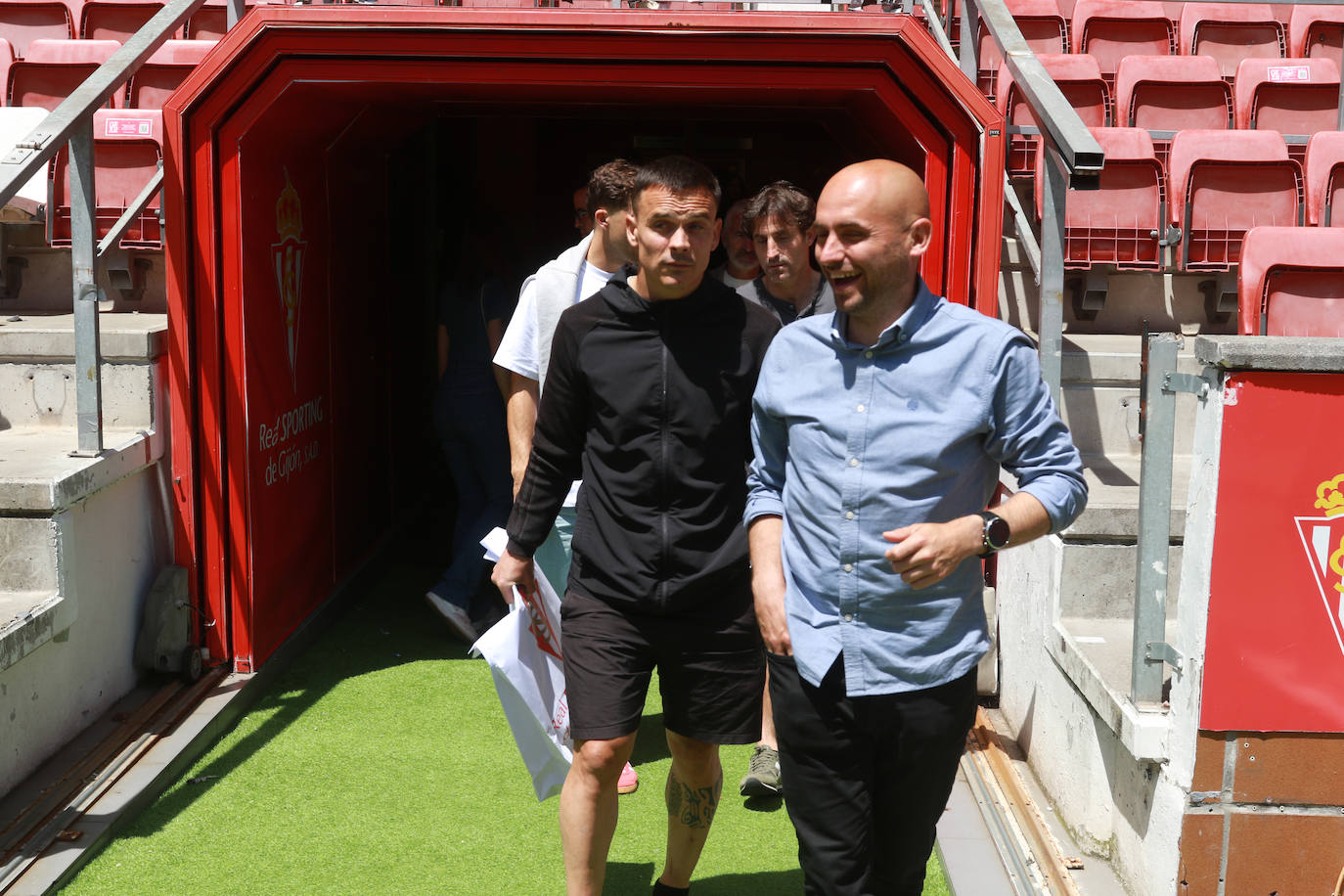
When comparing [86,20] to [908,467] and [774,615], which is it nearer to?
[774,615]

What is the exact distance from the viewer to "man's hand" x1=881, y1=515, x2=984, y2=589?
7.23ft

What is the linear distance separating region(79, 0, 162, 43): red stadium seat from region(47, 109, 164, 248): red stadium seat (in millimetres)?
2134

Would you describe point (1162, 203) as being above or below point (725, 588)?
above

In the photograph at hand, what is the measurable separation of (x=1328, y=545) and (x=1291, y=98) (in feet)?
16.7

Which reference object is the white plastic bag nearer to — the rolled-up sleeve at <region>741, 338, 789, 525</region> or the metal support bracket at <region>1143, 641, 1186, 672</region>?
the rolled-up sleeve at <region>741, 338, 789, 525</region>

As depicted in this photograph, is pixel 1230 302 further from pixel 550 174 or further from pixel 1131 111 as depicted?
pixel 550 174

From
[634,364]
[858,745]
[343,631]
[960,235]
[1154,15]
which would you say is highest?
[1154,15]

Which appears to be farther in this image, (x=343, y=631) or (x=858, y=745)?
(x=343, y=631)

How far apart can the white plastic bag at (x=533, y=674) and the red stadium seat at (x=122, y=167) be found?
3.06 meters

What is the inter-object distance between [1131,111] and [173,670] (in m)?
5.34

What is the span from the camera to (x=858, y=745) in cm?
246

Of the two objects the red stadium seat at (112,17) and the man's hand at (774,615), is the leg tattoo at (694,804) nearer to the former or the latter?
the man's hand at (774,615)

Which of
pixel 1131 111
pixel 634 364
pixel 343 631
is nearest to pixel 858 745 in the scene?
pixel 634 364

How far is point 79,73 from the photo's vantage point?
21.8ft
